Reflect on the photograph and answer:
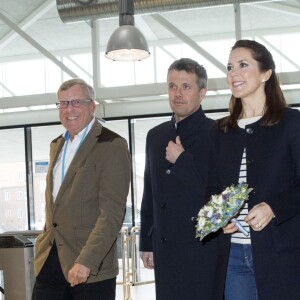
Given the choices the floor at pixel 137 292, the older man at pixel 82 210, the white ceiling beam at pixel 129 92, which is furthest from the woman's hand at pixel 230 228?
the white ceiling beam at pixel 129 92

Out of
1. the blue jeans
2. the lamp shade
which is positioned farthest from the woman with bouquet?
the lamp shade

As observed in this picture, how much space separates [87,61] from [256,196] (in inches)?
333

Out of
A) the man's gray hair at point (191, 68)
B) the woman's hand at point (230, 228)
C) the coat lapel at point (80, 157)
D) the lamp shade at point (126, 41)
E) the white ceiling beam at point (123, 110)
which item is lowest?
the woman's hand at point (230, 228)

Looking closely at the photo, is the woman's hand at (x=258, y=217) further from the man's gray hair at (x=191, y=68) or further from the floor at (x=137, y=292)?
the floor at (x=137, y=292)

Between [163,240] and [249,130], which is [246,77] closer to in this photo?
[249,130]

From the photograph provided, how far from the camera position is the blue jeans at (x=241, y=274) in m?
2.23

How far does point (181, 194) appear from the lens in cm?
289

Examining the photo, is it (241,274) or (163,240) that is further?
(163,240)

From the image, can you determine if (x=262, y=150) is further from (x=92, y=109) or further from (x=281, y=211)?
(x=92, y=109)

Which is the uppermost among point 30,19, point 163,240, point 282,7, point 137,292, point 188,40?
point 30,19

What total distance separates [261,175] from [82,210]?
3.04 feet

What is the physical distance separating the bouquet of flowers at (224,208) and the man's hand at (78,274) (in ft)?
2.28

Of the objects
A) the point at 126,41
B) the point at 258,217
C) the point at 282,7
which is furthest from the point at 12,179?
the point at 258,217

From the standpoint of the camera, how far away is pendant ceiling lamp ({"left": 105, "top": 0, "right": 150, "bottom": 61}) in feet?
16.3
